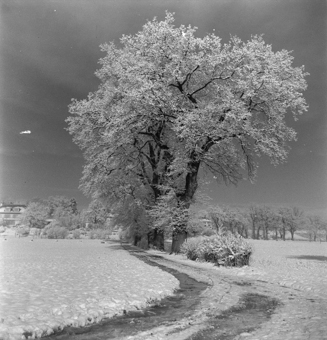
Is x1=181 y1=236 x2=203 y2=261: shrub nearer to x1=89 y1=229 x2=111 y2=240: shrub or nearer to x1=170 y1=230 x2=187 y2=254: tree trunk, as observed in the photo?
x1=170 y1=230 x2=187 y2=254: tree trunk

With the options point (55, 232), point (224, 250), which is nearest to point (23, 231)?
point (55, 232)

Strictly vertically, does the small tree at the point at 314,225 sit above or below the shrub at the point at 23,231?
above

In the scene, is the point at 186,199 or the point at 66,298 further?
the point at 186,199

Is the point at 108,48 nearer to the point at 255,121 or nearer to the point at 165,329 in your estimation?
the point at 255,121

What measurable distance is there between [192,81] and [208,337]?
2136cm

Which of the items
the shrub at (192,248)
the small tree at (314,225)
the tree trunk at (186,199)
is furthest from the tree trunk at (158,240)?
the small tree at (314,225)

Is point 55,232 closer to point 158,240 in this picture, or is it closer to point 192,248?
point 158,240

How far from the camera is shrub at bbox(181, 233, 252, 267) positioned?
Result: 16.0 metres

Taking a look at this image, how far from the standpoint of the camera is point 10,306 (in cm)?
668

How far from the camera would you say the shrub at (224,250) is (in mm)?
15984

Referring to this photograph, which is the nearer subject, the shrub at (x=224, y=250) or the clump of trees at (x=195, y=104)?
the shrub at (x=224, y=250)

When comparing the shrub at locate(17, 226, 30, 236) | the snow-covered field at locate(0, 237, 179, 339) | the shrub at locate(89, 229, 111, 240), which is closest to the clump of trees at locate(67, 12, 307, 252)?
the snow-covered field at locate(0, 237, 179, 339)

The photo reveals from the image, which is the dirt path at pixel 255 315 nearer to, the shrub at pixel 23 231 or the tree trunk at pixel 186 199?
the tree trunk at pixel 186 199

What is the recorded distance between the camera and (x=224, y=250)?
16.7m
